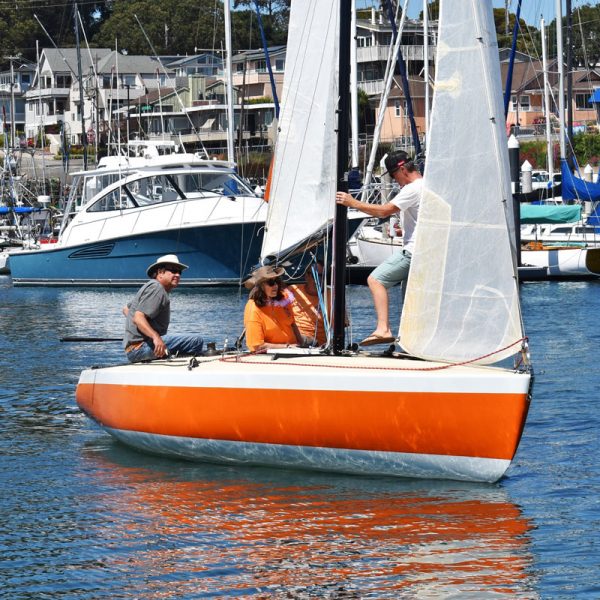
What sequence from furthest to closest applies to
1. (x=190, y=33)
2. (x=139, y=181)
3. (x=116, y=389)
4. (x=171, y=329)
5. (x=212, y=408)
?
1. (x=190, y=33)
2. (x=139, y=181)
3. (x=171, y=329)
4. (x=116, y=389)
5. (x=212, y=408)

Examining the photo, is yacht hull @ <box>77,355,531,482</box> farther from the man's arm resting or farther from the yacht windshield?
the yacht windshield

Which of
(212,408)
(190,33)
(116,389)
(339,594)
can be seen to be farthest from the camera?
(190,33)

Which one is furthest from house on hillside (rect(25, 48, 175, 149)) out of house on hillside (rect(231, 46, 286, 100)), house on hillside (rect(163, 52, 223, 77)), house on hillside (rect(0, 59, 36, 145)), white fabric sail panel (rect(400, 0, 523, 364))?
white fabric sail panel (rect(400, 0, 523, 364))

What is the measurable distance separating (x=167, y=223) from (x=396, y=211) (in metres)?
25.9

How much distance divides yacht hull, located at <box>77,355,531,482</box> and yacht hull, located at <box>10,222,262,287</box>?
23.2 metres

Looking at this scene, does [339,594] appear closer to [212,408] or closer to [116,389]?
[212,408]

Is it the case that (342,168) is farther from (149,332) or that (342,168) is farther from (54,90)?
(54,90)

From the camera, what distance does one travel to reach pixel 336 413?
11.7 metres

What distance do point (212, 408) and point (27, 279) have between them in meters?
30.8

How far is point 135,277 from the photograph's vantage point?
3972cm

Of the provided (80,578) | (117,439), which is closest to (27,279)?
(117,439)

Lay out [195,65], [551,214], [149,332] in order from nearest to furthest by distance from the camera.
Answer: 1. [149,332]
2. [551,214]
3. [195,65]

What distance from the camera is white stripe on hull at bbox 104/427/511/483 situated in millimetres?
11555

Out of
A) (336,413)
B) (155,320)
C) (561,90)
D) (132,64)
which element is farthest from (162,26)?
(336,413)
